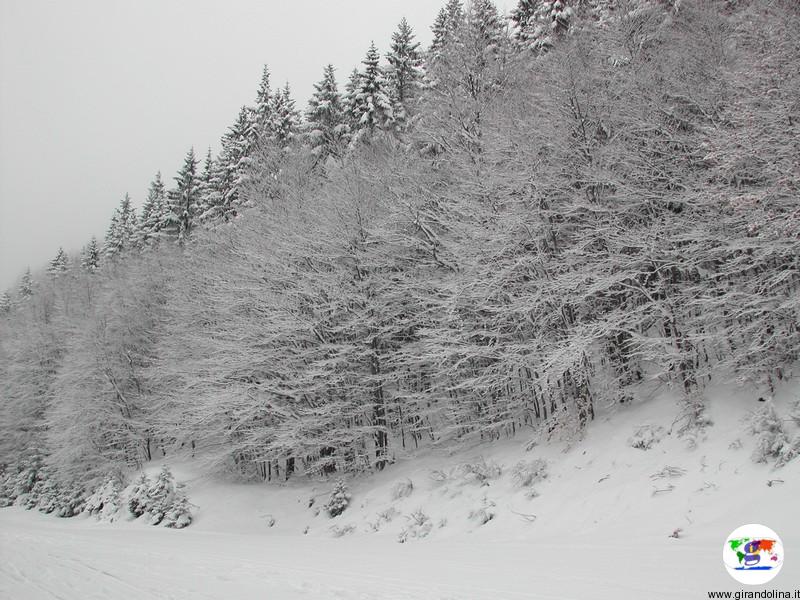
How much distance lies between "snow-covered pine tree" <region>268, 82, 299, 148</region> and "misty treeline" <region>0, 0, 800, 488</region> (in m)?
2.34

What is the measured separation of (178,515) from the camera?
16578 mm

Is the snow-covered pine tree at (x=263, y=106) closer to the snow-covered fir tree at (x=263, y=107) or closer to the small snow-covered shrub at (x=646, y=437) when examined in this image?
the snow-covered fir tree at (x=263, y=107)

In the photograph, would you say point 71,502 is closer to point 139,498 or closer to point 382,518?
point 139,498

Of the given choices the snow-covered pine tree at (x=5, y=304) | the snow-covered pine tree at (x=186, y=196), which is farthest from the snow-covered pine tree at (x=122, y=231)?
the snow-covered pine tree at (x=5, y=304)

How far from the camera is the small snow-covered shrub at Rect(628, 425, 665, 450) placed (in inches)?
407

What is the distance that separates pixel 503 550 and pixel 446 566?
144cm

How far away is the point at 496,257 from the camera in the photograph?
12.8m

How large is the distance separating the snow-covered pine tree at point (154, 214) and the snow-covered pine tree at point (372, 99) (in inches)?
760

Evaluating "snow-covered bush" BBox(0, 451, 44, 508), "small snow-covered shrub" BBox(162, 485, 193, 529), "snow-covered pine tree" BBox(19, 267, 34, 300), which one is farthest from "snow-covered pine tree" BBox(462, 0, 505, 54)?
"snow-covered pine tree" BBox(19, 267, 34, 300)

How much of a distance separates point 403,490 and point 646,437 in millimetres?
6635

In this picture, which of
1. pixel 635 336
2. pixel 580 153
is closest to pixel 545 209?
pixel 580 153

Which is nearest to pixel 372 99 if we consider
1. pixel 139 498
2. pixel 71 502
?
pixel 139 498

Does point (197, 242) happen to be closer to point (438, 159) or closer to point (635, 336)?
point (438, 159)

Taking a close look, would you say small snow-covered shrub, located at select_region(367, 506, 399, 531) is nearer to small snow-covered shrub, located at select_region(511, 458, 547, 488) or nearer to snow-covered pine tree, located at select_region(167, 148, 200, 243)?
small snow-covered shrub, located at select_region(511, 458, 547, 488)
